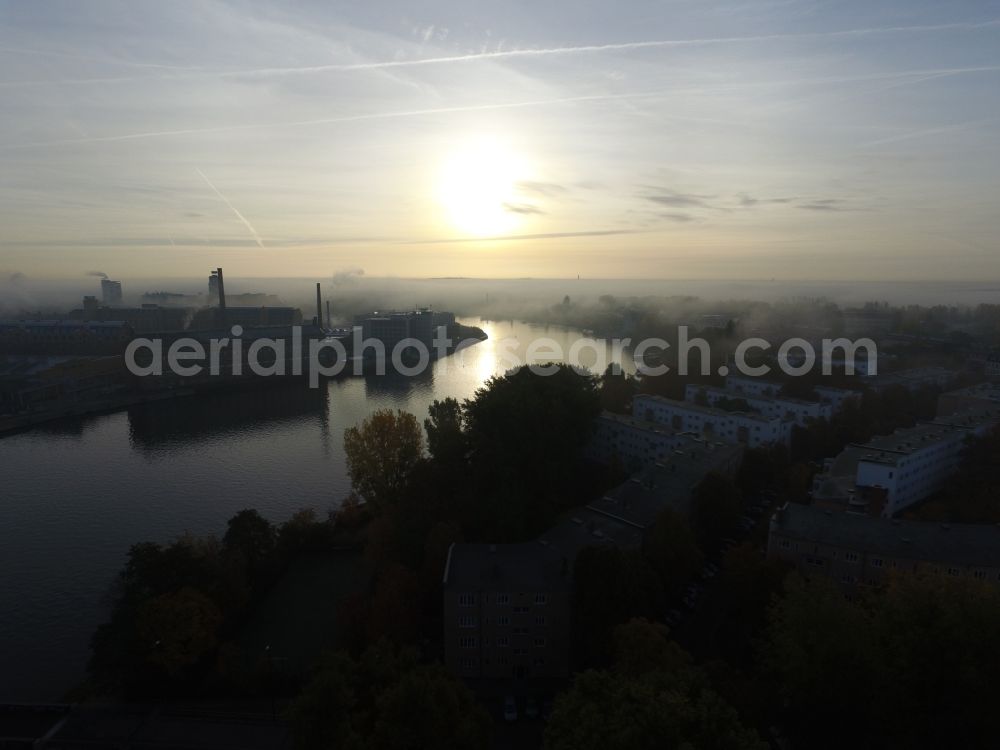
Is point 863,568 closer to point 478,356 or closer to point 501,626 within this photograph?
point 501,626

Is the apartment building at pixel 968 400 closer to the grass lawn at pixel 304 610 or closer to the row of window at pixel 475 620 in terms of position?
the row of window at pixel 475 620

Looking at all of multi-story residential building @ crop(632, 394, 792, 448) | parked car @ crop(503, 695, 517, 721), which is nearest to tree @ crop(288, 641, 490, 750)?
parked car @ crop(503, 695, 517, 721)

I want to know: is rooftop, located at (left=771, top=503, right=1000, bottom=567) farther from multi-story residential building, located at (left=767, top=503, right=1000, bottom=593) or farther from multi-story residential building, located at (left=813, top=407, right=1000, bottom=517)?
multi-story residential building, located at (left=813, top=407, right=1000, bottom=517)

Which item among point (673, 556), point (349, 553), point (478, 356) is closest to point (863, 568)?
point (673, 556)

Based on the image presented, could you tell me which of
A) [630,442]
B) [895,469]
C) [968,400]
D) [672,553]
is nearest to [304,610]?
[672,553]

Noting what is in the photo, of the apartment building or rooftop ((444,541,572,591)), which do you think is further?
the apartment building

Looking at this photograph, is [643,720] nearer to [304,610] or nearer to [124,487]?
[304,610]
